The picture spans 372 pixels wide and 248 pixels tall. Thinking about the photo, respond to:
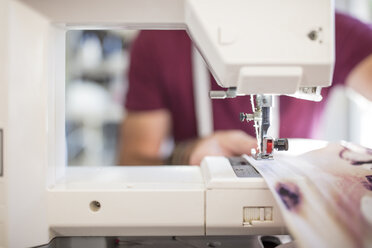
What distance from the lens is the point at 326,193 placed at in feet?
1.72

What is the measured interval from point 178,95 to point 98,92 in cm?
76

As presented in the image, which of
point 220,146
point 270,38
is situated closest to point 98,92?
point 220,146

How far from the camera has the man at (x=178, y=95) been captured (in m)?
1.29

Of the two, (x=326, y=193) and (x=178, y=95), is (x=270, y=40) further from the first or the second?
(x=178, y=95)

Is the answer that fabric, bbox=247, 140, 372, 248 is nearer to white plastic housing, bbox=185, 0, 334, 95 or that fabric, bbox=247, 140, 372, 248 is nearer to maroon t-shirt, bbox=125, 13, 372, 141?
white plastic housing, bbox=185, 0, 334, 95

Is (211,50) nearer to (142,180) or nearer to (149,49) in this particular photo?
(142,180)

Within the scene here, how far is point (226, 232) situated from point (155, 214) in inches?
5.5

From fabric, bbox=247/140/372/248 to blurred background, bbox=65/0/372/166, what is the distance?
1.29 m

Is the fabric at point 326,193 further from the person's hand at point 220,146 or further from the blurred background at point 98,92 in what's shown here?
the blurred background at point 98,92

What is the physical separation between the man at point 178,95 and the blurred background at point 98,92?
1.60 feet

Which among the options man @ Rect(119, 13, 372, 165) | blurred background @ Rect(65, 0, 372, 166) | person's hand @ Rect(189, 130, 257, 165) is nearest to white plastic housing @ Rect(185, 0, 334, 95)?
person's hand @ Rect(189, 130, 257, 165)

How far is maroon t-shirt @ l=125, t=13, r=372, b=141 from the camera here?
1.30m

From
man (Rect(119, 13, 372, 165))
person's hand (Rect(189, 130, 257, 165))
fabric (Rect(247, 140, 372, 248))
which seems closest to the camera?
fabric (Rect(247, 140, 372, 248))

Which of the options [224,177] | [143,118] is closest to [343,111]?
[143,118]
